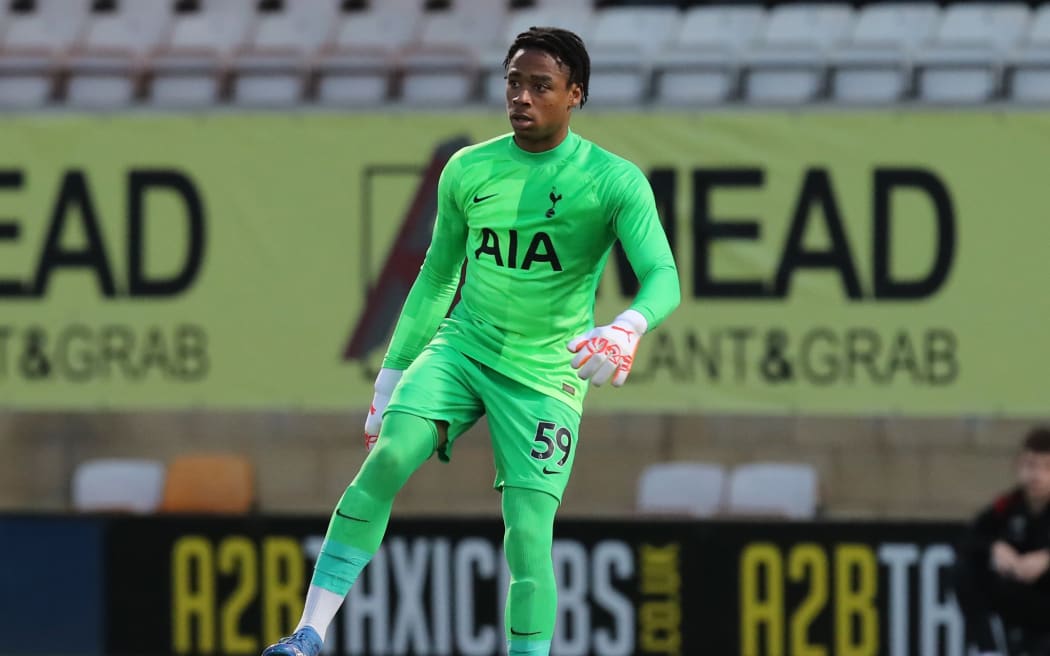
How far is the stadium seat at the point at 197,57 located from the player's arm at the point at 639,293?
23.7 feet


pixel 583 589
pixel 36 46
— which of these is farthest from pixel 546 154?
pixel 36 46

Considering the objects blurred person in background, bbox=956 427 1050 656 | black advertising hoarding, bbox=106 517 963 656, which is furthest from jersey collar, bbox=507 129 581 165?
black advertising hoarding, bbox=106 517 963 656

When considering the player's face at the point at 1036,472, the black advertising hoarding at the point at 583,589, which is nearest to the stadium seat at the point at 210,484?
the black advertising hoarding at the point at 583,589

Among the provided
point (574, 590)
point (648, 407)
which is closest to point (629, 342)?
point (574, 590)

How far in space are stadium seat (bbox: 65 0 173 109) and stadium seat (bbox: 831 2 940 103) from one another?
4461 mm

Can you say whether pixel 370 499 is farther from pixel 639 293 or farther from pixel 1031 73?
pixel 1031 73

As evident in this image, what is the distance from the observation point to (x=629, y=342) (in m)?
4.70

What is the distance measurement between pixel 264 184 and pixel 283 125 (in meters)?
0.37

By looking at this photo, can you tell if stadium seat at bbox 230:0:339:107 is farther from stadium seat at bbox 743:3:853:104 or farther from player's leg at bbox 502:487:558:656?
player's leg at bbox 502:487:558:656

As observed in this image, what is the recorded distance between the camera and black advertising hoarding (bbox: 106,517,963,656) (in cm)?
947

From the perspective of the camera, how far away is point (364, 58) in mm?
12094

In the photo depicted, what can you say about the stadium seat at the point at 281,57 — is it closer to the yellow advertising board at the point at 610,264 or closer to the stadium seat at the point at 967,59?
the yellow advertising board at the point at 610,264

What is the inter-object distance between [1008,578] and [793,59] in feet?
16.1

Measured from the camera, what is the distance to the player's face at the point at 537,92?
4.98 meters
